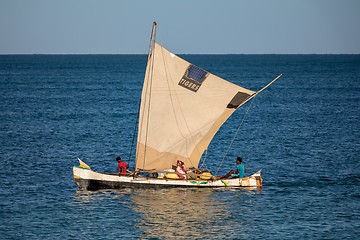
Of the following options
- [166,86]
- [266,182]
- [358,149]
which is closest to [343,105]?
[358,149]

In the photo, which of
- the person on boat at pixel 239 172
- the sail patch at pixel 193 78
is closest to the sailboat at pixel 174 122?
the sail patch at pixel 193 78

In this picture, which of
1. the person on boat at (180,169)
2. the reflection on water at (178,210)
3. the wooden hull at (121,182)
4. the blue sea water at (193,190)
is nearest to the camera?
the reflection on water at (178,210)

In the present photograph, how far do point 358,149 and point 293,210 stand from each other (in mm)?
Answer: 22586

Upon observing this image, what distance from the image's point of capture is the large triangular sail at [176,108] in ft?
121

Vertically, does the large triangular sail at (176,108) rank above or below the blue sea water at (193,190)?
above

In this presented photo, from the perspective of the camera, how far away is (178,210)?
110ft

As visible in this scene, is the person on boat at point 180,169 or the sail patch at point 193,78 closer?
the sail patch at point 193,78

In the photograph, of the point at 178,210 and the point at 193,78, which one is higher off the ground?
the point at 193,78

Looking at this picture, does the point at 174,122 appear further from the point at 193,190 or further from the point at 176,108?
the point at 193,190

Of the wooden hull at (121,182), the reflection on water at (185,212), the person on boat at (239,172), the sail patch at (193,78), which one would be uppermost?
the sail patch at (193,78)

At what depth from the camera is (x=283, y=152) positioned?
53.2m

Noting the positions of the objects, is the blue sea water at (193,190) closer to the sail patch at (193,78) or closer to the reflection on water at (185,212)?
the reflection on water at (185,212)

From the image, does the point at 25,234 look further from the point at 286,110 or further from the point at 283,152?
the point at 286,110

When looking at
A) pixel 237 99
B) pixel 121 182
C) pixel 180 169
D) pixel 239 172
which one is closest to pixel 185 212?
pixel 180 169
